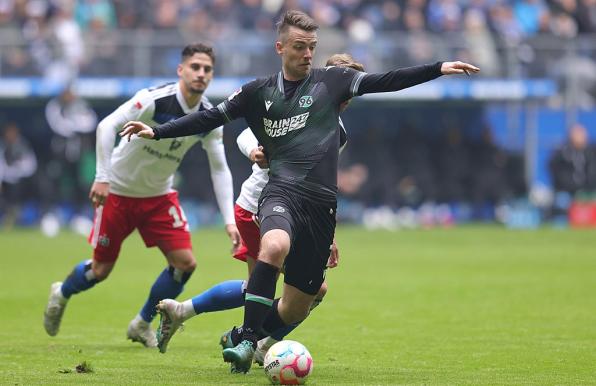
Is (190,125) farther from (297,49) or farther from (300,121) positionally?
(297,49)

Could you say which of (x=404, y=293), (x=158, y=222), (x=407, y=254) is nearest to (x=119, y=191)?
(x=158, y=222)

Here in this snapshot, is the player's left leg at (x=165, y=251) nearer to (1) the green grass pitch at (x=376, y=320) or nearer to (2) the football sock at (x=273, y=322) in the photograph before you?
(1) the green grass pitch at (x=376, y=320)

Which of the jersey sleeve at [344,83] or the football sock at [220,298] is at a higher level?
the jersey sleeve at [344,83]

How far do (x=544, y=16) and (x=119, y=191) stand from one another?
23.0 meters

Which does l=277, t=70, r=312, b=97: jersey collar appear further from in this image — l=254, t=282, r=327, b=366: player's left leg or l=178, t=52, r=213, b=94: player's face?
l=178, t=52, r=213, b=94: player's face

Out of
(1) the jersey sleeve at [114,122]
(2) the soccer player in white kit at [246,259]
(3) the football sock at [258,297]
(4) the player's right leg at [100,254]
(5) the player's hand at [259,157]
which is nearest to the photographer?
(3) the football sock at [258,297]

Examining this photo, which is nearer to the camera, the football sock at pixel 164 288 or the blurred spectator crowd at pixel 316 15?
the football sock at pixel 164 288

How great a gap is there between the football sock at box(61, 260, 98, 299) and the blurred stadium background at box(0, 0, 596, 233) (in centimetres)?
1695

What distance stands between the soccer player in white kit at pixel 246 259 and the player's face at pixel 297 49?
626 millimetres

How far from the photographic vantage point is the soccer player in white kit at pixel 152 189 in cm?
1106

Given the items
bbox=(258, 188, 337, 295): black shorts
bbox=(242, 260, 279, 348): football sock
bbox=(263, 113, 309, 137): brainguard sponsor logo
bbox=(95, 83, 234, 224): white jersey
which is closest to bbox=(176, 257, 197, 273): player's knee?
bbox=(95, 83, 234, 224): white jersey

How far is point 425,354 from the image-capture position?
10391mm

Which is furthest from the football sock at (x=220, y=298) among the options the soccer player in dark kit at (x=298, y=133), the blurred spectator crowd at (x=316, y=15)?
the blurred spectator crowd at (x=316, y=15)

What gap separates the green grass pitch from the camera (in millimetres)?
9188
